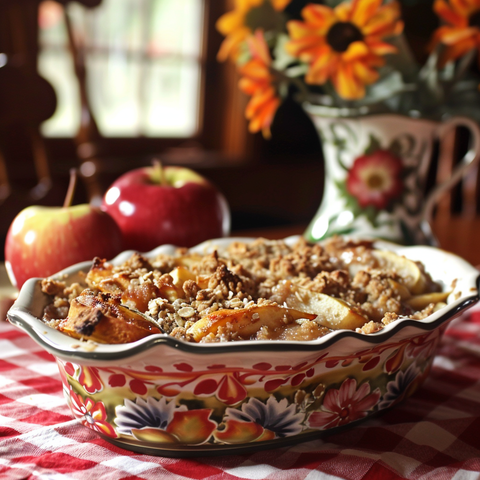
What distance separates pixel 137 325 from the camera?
512 millimetres

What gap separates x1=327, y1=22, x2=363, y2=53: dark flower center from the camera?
89 cm

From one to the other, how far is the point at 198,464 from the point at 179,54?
82.2 inches

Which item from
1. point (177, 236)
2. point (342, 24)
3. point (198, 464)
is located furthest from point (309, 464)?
point (342, 24)

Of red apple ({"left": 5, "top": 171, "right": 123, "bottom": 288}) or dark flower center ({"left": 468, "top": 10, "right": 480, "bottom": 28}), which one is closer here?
red apple ({"left": 5, "top": 171, "right": 123, "bottom": 288})

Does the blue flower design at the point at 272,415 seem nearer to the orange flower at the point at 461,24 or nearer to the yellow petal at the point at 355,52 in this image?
the yellow petal at the point at 355,52

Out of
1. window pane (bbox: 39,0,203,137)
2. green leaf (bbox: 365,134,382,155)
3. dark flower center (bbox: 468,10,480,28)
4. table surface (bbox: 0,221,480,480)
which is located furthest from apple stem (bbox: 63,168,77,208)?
window pane (bbox: 39,0,203,137)

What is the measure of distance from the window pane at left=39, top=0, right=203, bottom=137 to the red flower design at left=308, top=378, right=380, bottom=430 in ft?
5.77

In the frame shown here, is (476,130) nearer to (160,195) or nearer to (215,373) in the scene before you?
(160,195)

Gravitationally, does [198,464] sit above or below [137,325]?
below

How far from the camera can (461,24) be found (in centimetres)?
94

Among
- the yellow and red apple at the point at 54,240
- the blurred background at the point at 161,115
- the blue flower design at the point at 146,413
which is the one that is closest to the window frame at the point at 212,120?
the blurred background at the point at 161,115

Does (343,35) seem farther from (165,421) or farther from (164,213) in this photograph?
(165,421)

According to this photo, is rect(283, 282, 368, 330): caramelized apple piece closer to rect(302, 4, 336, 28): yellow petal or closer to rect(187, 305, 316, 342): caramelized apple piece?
rect(187, 305, 316, 342): caramelized apple piece

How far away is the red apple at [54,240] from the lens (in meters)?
0.85
